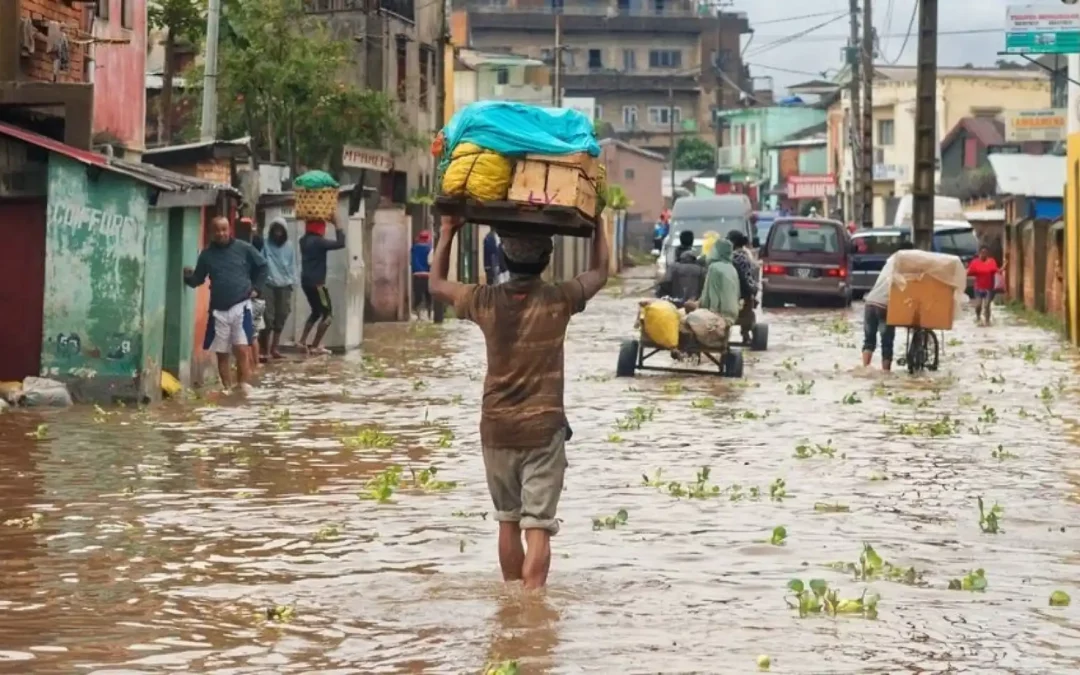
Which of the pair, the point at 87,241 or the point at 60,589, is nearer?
the point at 60,589

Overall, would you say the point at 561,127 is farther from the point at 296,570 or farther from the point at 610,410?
the point at 610,410

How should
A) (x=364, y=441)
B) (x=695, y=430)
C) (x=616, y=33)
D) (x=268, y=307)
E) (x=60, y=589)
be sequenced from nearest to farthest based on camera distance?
(x=60, y=589) → (x=364, y=441) → (x=695, y=430) → (x=268, y=307) → (x=616, y=33)

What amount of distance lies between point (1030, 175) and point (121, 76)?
29.5 meters

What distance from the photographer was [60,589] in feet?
33.1

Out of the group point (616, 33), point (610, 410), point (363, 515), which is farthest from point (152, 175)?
point (616, 33)

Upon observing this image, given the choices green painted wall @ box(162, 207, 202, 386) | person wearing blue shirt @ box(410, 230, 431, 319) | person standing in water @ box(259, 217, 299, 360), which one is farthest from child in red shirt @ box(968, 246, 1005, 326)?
green painted wall @ box(162, 207, 202, 386)

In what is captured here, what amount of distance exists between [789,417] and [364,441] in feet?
14.5

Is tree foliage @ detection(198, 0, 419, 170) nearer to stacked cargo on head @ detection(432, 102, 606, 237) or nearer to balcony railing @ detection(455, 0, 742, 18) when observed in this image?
stacked cargo on head @ detection(432, 102, 606, 237)

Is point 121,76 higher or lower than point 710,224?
higher

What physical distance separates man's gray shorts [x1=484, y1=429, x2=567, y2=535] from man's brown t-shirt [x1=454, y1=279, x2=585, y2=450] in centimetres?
6

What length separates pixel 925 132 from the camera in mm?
33188

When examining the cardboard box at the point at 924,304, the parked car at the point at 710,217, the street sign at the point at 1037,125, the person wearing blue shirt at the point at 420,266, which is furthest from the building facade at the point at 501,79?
the cardboard box at the point at 924,304

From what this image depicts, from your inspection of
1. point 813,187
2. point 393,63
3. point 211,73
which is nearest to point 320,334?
point 211,73

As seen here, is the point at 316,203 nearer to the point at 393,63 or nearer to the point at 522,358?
the point at 522,358
